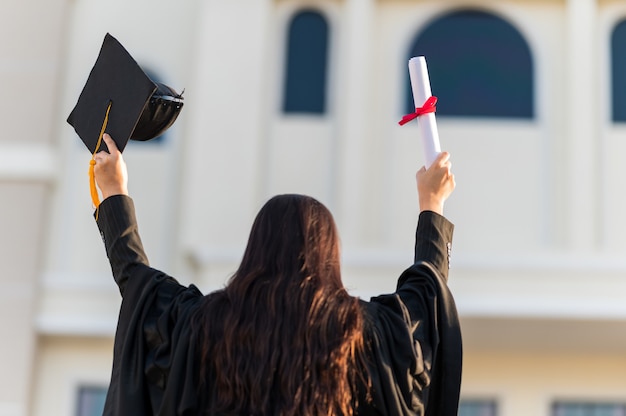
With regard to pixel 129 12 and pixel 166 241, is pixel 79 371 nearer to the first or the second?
pixel 166 241

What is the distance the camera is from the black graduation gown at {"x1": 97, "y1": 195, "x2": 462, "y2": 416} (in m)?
2.91

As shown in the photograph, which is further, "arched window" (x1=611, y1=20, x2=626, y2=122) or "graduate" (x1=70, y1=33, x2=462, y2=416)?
"arched window" (x1=611, y1=20, x2=626, y2=122)

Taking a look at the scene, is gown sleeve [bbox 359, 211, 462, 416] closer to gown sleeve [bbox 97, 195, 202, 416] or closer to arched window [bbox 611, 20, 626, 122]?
gown sleeve [bbox 97, 195, 202, 416]

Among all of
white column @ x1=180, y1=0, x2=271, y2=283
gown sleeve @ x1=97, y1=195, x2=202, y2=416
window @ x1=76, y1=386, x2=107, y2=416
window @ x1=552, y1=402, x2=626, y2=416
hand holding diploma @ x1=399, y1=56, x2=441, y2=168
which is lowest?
window @ x1=76, y1=386, x2=107, y2=416

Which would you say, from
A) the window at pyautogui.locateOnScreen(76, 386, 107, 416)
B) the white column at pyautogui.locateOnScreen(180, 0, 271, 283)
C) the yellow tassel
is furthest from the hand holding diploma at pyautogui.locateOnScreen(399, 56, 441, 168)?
the window at pyautogui.locateOnScreen(76, 386, 107, 416)

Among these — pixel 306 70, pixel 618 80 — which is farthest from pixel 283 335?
pixel 618 80

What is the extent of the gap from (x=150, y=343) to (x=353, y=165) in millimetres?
6497

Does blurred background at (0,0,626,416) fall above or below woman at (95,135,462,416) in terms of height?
above

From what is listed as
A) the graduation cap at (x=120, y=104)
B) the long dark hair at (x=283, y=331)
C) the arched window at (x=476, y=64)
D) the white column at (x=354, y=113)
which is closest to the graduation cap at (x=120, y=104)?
the graduation cap at (x=120, y=104)

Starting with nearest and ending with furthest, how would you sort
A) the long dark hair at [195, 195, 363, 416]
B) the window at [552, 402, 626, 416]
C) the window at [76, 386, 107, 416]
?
the long dark hair at [195, 195, 363, 416] → the window at [552, 402, 626, 416] → the window at [76, 386, 107, 416]

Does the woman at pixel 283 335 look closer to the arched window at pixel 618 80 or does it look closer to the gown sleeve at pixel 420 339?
the gown sleeve at pixel 420 339

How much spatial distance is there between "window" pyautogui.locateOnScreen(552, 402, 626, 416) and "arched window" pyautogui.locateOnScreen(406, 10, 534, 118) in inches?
95.5

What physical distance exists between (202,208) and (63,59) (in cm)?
199

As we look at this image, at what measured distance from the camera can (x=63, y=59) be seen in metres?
10.2
